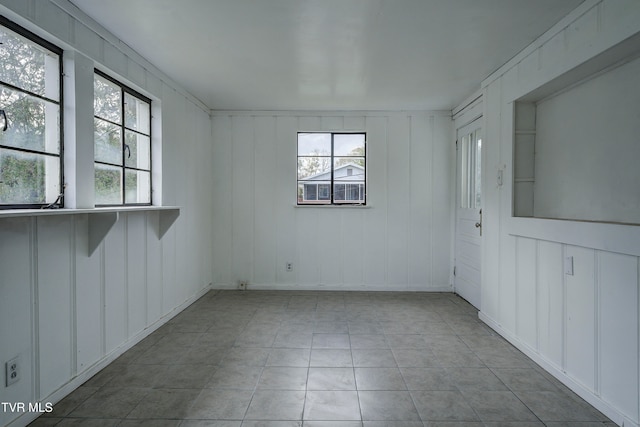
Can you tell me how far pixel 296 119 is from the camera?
5.09m

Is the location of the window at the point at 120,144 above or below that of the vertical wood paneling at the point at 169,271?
above

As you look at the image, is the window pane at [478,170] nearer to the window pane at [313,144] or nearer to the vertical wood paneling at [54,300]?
the window pane at [313,144]

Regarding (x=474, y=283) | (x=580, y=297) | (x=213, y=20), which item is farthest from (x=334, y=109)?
(x=580, y=297)

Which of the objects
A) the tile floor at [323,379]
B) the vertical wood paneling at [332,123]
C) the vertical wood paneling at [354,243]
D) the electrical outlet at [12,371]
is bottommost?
the tile floor at [323,379]

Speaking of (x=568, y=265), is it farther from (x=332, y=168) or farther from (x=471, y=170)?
(x=332, y=168)

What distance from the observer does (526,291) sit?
2.96 m

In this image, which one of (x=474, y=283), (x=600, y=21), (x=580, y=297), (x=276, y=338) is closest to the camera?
(x=600, y=21)

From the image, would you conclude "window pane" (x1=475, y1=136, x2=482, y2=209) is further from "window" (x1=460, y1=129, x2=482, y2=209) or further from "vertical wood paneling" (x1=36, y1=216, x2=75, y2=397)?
"vertical wood paneling" (x1=36, y1=216, x2=75, y2=397)

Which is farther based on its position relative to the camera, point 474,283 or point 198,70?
point 474,283

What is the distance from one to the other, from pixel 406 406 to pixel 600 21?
111 inches

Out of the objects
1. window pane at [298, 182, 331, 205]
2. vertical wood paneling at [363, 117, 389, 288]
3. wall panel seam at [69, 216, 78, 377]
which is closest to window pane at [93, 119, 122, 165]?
wall panel seam at [69, 216, 78, 377]

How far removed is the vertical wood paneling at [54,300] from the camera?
6.82ft

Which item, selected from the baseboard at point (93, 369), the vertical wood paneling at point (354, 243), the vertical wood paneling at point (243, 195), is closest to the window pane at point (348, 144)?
the vertical wood paneling at point (354, 243)

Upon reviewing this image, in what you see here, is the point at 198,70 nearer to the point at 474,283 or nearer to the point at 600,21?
the point at 600,21
